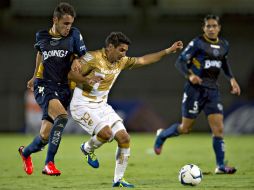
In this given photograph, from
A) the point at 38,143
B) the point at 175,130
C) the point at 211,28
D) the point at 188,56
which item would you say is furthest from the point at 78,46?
the point at 175,130

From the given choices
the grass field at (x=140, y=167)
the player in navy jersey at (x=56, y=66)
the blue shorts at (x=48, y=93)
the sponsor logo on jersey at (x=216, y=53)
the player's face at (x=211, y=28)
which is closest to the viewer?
the grass field at (x=140, y=167)

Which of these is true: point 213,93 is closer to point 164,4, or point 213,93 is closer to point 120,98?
point 120,98

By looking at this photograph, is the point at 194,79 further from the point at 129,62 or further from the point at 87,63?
the point at 87,63

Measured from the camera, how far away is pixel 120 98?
22281 millimetres

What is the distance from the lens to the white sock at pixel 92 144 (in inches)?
346

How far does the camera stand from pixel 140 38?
78.7 ft

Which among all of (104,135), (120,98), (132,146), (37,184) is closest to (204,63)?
(104,135)

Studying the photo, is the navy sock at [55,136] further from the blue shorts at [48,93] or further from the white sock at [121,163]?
the white sock at [121,163]

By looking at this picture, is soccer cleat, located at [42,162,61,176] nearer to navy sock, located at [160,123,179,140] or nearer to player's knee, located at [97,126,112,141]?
player's knee, located at [97,126,112,141]

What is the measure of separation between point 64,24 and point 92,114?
3.86ft

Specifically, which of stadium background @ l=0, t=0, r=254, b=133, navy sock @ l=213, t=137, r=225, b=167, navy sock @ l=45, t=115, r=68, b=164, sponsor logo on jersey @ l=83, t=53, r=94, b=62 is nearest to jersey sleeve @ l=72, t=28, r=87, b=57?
sponsor logo on jersey @ l=83, t=53, r=94, b=62

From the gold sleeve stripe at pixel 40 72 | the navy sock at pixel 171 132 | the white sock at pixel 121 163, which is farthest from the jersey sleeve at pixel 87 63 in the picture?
the navy sock at pixel 171 132

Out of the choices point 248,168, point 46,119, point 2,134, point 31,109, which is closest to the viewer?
point 46,119

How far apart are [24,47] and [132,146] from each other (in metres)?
9.44
